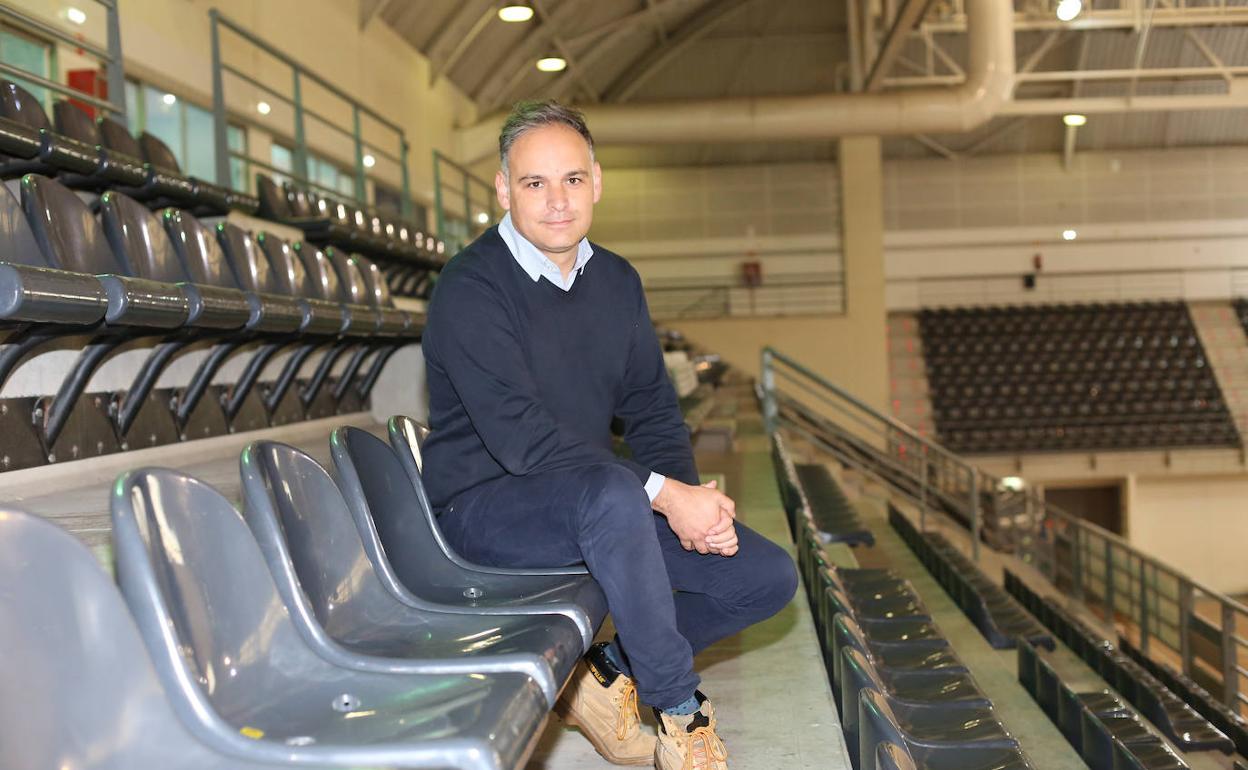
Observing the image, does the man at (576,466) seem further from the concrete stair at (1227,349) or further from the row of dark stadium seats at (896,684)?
the concrete stair at (1227,349)

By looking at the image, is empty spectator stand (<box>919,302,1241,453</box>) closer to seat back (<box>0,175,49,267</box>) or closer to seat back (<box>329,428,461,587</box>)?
seat back (<box>0,175,49,267</box>)

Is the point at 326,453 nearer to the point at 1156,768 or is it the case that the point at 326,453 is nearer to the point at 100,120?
the point at 100,120

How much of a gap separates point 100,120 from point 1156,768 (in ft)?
14.2

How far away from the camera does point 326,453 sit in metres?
3.62

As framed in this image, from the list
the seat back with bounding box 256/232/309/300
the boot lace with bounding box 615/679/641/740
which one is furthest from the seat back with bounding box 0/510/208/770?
the seat back with bounding box 256/232/309/300

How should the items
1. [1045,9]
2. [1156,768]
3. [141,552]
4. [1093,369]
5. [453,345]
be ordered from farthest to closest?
[1093,369] < [1045,9] < [1156,768] < [453,345] < [141,552]

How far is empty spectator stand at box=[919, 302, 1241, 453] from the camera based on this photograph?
16.4 m

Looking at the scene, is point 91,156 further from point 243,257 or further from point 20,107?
point 243,257

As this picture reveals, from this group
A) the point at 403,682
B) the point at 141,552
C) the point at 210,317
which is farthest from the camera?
the point at 210,317

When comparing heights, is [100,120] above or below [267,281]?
above

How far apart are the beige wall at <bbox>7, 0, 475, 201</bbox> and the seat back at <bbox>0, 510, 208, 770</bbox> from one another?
219 inches

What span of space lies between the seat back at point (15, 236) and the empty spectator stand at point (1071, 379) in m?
14.9

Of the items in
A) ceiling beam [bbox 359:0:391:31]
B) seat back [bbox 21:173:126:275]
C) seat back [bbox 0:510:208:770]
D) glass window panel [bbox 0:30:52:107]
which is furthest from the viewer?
ceiling beam [bbox 359:0:391:31]

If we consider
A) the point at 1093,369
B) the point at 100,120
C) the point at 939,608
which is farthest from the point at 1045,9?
the point at 100,120
